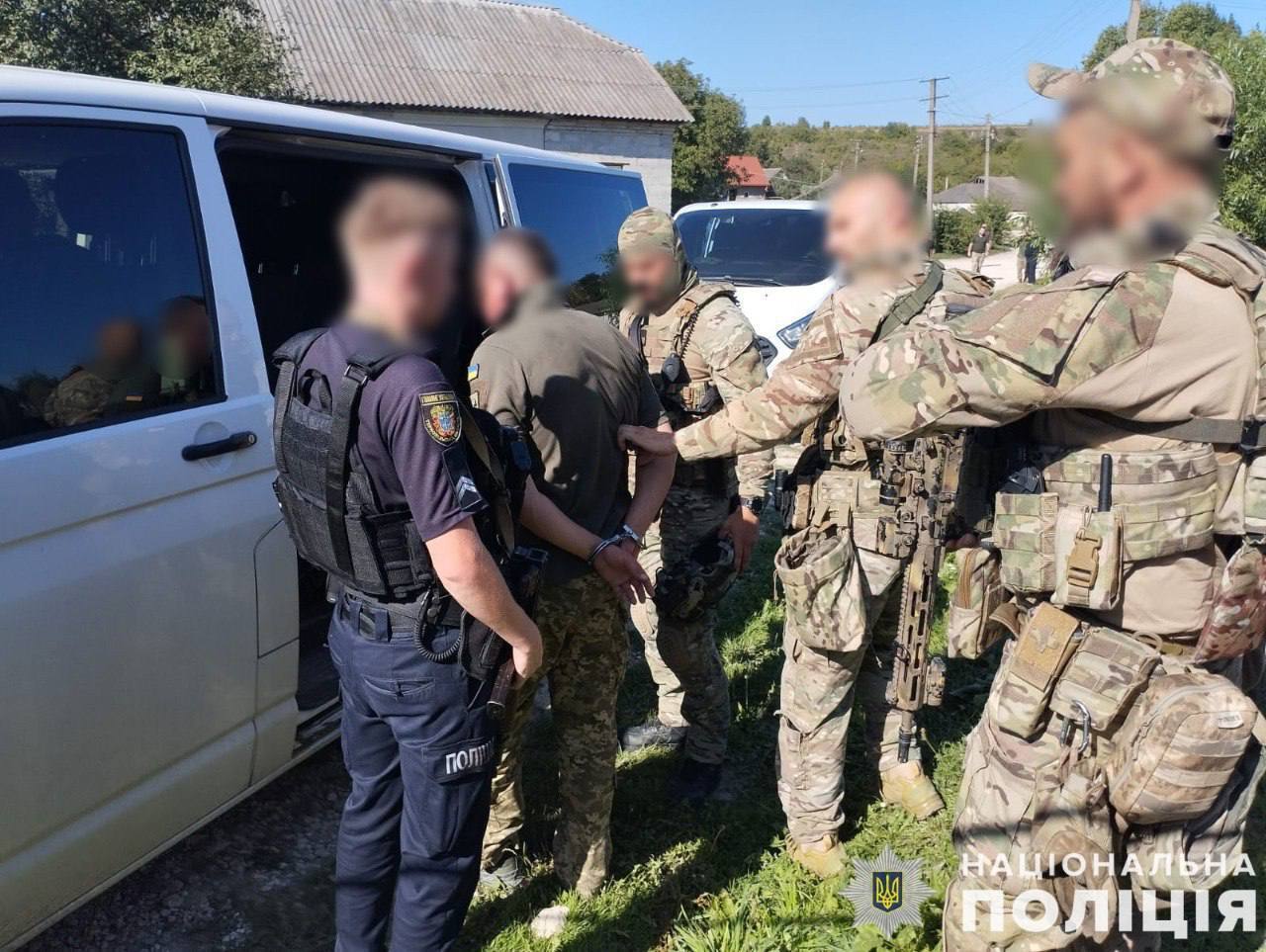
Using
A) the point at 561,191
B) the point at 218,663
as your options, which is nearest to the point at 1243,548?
the point at 218,663

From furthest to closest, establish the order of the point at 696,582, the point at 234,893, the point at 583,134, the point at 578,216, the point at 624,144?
the point at 624,144, the point at 583,134, the point at 578,216, the point at 696,582, the point at 234,893

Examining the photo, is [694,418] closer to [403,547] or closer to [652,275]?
[652,275]

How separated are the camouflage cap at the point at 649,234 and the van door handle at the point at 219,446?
4.58ft

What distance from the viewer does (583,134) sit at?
838 inches

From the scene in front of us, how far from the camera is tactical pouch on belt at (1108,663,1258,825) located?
180cm

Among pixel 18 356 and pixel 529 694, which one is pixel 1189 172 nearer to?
pixel 529 694

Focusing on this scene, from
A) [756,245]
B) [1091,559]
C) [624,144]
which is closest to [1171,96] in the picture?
[1091,559]

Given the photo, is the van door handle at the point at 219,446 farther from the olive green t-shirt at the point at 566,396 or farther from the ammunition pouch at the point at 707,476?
the ammunition pouch at the point at 707,476

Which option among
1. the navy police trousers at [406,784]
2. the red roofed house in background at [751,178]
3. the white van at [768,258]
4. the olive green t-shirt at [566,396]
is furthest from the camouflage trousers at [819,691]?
the red roofed house in background at [751,178]

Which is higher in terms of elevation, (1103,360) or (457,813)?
(1103,360)

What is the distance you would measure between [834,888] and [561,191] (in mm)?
2942

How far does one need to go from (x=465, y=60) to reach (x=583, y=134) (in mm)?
3242

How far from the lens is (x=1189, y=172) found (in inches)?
69.2

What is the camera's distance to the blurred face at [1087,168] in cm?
175
